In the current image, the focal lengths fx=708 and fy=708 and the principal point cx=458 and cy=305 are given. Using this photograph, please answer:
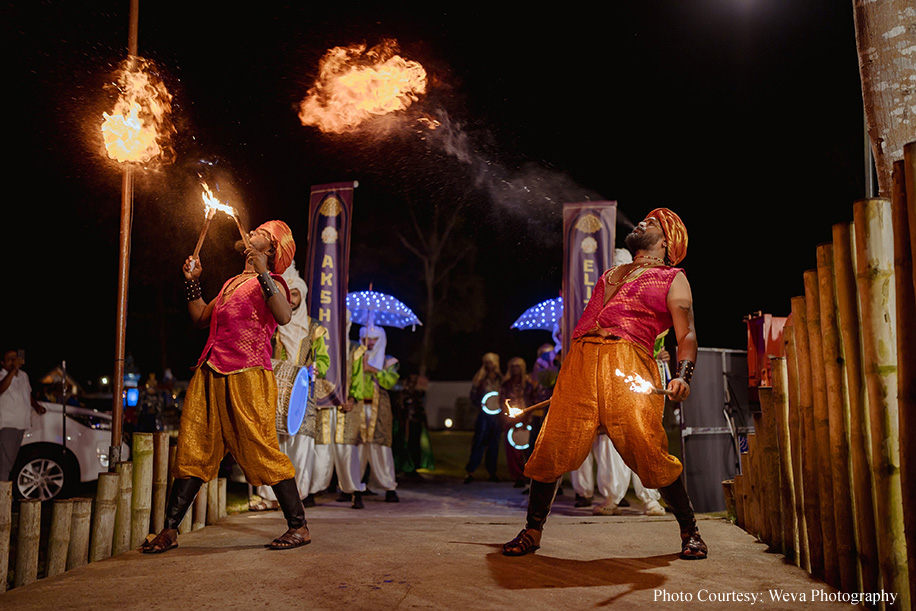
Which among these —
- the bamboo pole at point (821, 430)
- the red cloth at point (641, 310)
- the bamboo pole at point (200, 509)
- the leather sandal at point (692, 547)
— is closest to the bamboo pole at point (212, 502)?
the bamboo pole at point (200, 509)

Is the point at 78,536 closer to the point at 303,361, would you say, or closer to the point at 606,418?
the point at 606,418

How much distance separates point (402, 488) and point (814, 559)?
767cm

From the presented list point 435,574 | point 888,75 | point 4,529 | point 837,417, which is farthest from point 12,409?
point 888,75

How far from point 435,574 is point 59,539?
2.37 metres

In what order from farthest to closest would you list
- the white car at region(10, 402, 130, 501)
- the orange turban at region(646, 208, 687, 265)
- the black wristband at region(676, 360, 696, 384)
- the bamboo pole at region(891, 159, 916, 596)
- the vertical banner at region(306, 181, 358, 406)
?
the white car at region(10, 402, 130, 501)
the vertical banner at region(306, 181, 358, 406)
the orange turban at region(646, 208, 687, 265)
the black wristband at region(676, 360, 696, 384)
the bamboo pole at region(891, 159, 916, 596)

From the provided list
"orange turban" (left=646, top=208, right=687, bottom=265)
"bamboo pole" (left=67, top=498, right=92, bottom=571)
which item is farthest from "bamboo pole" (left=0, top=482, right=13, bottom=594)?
"orange turban" (left=646, top=208, right=687, bottom=265)

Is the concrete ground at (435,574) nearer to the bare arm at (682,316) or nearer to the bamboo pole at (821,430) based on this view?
the bamboo pole at (821,430)

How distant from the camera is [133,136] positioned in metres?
6.51

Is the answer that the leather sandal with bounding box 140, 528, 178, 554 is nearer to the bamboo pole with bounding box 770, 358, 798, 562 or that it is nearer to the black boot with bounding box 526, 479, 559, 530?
Result: the black boot with bounding box 526, 479, 559, 530

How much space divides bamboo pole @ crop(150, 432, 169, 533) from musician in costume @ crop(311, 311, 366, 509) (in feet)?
10.1

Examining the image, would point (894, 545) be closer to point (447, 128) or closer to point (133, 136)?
point (133, 136)

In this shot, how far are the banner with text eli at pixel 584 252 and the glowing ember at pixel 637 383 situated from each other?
420cm

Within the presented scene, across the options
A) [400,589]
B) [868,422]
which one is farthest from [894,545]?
[400,589]

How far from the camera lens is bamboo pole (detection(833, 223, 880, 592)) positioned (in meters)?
3.29
